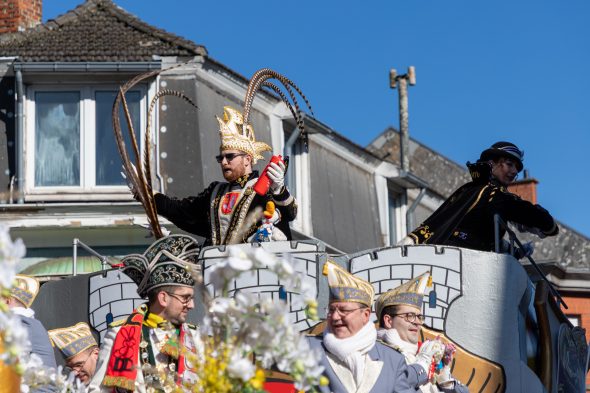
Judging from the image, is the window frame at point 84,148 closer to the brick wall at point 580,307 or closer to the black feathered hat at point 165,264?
the brick wall at point 580,307

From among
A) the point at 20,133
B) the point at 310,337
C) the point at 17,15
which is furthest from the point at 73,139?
the point at 310,337

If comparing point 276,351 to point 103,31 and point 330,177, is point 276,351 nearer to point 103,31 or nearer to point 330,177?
point 103,31

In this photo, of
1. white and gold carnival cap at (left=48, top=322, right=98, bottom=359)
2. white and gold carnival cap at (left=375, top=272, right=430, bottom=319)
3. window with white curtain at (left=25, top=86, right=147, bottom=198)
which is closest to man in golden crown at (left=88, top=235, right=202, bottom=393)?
white and gold carnival cap at (left=48, top=322, right=98, bottom=359)

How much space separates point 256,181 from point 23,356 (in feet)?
16.5

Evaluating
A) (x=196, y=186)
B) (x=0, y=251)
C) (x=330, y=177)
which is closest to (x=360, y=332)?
(x=0, y=251)

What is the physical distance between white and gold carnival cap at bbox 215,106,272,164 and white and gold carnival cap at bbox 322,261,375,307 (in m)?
2.98

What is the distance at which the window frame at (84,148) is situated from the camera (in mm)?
25016

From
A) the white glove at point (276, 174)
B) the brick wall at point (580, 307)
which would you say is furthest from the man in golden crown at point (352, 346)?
the brick wall at point (580, 307)

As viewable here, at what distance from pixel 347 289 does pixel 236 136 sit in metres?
3.24

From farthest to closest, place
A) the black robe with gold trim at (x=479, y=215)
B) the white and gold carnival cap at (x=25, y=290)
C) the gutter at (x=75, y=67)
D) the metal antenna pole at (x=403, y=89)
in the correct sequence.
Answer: the metal antenna pole at (x=403, y=89), the gutter at (x=75, y=67), the black robe with gold trim at (x=479, y=215), the white and gold carnival cap at (x=25, y=290)

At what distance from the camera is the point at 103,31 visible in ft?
86.5

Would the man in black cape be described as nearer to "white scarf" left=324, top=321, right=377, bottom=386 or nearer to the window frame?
"white scarf" left=324, top=321, right=377, bottom=386

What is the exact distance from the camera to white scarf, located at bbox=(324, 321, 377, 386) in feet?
33.2

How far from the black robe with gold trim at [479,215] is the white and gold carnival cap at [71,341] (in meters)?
3.25
